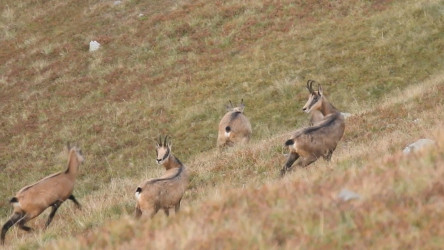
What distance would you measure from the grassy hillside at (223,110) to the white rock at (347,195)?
119mm

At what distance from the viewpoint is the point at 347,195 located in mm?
6727

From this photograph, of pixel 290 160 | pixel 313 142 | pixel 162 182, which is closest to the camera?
pixel 162 182

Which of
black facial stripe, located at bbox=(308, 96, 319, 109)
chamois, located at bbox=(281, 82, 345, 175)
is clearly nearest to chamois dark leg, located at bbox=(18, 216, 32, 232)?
chamois, located at bbox=(281, 82, 345, 175)

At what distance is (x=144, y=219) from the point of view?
24.3 ft

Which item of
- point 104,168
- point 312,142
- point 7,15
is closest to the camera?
point 312,142

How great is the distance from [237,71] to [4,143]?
37.3 feet

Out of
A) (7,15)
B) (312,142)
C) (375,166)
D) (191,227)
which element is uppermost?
(191,227)

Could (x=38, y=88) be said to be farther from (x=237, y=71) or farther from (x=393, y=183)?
(x=393, y=183)

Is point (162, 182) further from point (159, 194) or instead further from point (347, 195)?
point (347, 195)

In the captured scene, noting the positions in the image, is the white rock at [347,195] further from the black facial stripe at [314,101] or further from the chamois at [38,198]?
the black facial stripe at [314,101]

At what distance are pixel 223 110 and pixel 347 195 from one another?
18.1 m

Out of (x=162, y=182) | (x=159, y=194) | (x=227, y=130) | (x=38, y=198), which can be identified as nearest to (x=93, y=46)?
(x=227, y=130)

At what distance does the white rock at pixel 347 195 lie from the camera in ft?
21.8

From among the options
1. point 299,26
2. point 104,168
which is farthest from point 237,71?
point 104,168
